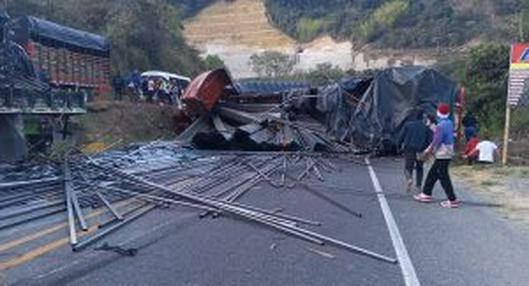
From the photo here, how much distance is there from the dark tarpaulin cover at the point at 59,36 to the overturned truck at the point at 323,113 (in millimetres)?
4865

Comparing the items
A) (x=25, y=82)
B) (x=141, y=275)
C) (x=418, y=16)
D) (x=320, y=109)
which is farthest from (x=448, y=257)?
(x=418, y=16)

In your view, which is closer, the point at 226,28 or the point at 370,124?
the point at 370,124

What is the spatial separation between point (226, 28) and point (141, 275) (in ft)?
404

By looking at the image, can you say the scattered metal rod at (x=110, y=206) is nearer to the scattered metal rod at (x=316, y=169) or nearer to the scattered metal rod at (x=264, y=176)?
the scattered metal rod at (x=264, y=176)

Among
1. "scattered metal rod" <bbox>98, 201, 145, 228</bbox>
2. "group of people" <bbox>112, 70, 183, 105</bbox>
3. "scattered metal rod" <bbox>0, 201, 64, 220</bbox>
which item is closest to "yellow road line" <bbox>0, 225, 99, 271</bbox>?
"scattered metal rod" <bbox>98, 201, 145, 228</bbox>

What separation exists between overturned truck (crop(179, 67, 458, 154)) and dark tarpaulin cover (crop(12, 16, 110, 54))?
4.86m

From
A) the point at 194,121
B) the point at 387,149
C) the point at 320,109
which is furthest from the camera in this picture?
the point at 194,121

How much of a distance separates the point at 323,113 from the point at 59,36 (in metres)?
9.78

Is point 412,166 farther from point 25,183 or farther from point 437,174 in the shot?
point 25,183

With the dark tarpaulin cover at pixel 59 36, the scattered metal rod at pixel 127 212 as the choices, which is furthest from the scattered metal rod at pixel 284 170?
the dark tarpaulin cover at pixel 59 36

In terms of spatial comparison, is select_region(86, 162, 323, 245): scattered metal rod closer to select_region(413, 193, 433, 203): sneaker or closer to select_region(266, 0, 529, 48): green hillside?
select_region(413, 193, 433, 203): sneaker

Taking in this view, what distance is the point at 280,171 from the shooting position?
18375mm

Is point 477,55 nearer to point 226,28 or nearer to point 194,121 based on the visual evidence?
point 194,121

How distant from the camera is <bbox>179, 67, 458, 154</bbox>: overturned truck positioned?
81.1 ft
